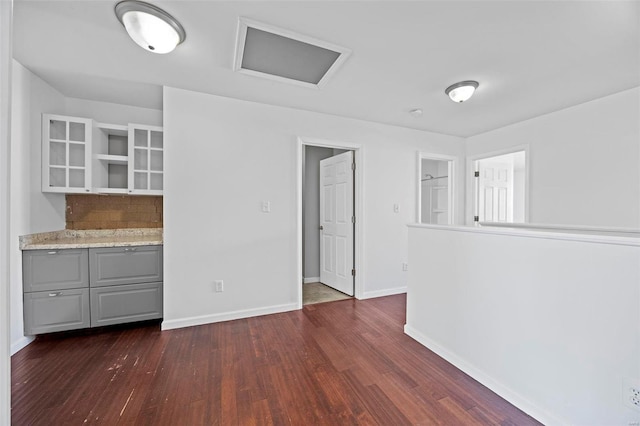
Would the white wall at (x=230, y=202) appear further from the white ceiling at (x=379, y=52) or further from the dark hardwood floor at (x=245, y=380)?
the dark hardwood floor at (x=245, y=380)

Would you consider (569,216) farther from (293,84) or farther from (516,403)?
(293,84)

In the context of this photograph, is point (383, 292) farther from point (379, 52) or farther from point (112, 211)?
point (112, 211)

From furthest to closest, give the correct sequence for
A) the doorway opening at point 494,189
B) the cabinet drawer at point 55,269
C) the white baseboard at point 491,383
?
1. the doorway opening at point 494,189
2. the cabinet drawer at point 55,269
3. the white baseboard at point 491,383

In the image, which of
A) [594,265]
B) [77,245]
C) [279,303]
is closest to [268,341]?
[279,303]

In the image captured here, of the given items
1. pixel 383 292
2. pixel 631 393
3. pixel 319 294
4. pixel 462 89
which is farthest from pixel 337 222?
pixel 631 393

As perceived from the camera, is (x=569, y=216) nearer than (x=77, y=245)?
No

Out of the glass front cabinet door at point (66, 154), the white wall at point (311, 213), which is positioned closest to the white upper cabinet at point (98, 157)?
the glass front cabinet door at point (66, 154)

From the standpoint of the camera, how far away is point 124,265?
259 cm

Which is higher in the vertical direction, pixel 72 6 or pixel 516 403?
pixel 72 6

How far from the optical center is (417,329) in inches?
97.0

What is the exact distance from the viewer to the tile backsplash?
9.68ft

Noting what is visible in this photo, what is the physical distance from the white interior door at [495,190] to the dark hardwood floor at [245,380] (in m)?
2.93

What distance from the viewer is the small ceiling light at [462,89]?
8.29 feet

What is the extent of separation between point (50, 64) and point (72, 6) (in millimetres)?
1009
